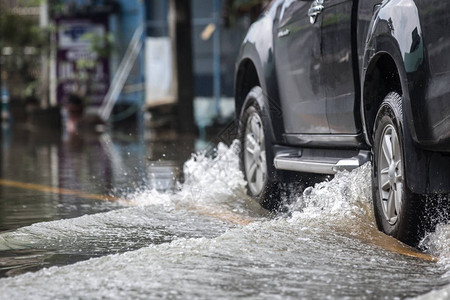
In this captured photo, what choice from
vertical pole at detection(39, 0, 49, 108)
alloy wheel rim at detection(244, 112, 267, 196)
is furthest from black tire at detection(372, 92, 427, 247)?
vertical pole at detection(39, 0, 49, 108)

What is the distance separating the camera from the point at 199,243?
5.64m

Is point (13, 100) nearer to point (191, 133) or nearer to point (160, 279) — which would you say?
point (191, 133)

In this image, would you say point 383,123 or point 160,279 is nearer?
point 160,279

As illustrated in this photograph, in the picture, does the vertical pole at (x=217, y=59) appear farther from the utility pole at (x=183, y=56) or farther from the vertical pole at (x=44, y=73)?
the vertical pole at (x=44, y=73)

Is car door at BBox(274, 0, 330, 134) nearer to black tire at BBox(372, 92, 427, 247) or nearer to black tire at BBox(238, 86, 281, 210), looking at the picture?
black tire at BBox(238, 86, 281, 210)

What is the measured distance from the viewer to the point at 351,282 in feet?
15.7

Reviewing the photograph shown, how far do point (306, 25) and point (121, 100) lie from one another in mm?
22367

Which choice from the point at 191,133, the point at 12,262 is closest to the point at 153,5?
the point at 191,133

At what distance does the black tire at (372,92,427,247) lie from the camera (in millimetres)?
5586

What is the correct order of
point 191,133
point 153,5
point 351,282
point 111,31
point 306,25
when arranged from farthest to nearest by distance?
point 111,31 < point 153,5 < point 191,133 < point 306,25 < point 351,282

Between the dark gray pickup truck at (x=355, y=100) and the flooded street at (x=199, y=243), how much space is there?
0.20 meters

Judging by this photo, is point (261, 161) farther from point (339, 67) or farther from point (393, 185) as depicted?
point (393, 185)

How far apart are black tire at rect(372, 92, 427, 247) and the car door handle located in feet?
3.41

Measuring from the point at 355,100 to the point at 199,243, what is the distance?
1414 millimetres
